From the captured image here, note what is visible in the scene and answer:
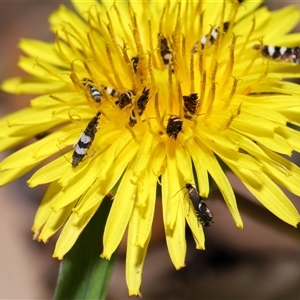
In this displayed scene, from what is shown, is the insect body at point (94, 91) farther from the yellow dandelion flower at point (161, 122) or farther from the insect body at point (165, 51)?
the insect body at point (165, 51)

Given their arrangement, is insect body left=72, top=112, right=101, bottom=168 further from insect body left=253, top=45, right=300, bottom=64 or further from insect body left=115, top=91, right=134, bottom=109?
insect body left=253, top=45, right=300, bottom=64

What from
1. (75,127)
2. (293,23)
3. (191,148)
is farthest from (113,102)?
(293,23)

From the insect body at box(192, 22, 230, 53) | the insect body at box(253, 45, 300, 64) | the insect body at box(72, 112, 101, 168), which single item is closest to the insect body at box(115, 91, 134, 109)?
the insect body at box(72, 112, 101, 168)

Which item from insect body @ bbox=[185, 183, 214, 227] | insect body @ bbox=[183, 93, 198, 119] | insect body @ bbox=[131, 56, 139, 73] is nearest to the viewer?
insect body @ bbox=[185, 183, 214, 227]

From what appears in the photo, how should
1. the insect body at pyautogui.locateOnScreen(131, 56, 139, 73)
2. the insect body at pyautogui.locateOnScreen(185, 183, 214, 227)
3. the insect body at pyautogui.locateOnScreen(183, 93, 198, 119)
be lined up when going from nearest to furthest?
the insect body at pyautogui.locateOnScreen(185, 183, 214, 227)
the insect body at pyautogui.locateOnScreen(183, 93, 198, 119)
the insect body at pyautogui.locateOnScreen(131, 56, 139, 73)

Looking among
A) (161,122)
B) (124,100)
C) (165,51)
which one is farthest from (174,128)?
(165,51)

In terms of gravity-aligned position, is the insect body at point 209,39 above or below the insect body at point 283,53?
above

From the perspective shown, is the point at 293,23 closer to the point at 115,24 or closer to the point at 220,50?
the point at 220,50

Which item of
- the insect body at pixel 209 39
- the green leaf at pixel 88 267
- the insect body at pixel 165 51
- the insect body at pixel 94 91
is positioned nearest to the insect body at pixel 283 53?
the insect body at pixel 209 39
